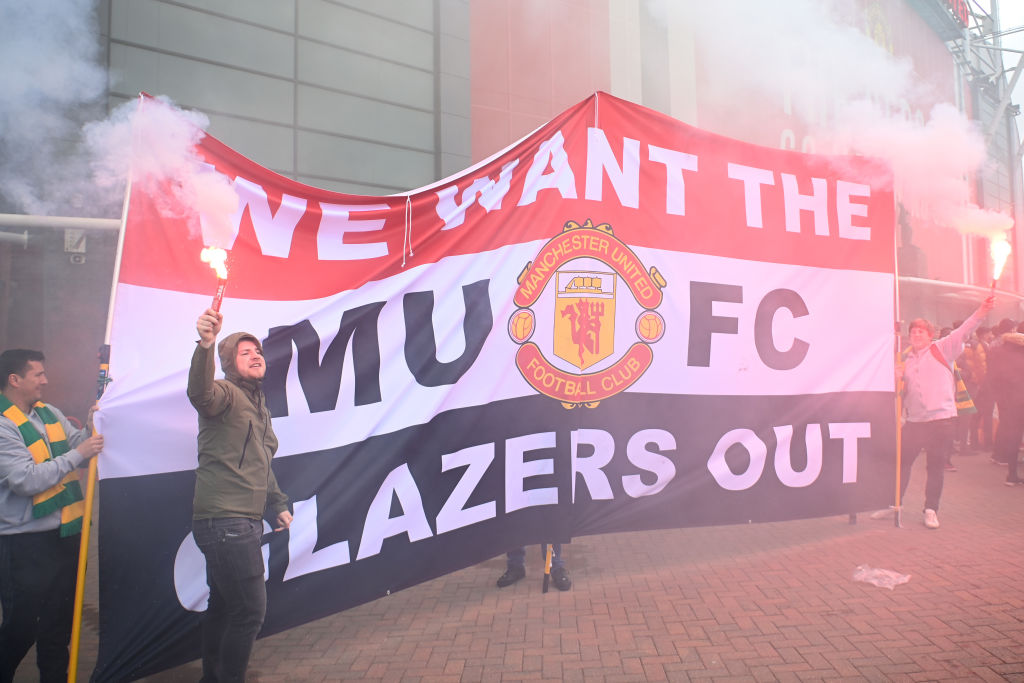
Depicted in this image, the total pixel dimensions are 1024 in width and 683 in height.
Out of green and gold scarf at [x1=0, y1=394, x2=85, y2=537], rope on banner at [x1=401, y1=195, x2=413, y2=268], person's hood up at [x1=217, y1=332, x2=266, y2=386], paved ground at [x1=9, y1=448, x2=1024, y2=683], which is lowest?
paved ground at [x1=9, y1=448, x2=1024, y2=683]

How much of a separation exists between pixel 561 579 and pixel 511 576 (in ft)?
1.22

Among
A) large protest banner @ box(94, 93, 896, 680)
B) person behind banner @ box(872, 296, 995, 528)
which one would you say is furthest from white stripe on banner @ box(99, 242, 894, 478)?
person behind banner @ box(872, 296, 995, 528)

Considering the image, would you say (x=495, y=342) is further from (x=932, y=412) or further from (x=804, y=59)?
(x=804, y=59)

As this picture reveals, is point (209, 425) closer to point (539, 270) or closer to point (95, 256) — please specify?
point (539, 270)

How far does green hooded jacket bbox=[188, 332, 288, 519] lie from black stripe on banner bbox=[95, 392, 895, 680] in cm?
44

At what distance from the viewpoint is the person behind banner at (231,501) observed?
8.71ft

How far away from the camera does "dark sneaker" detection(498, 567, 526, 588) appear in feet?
14.5

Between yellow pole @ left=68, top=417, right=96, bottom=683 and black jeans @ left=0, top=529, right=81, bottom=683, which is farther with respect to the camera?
black jeans @ left=0, top=529, right=81, bottom=683

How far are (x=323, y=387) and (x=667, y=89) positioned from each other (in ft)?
44.8

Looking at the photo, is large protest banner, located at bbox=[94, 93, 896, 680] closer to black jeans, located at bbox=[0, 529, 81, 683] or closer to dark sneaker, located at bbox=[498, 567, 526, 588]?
black jeans, located at bbox=[0, 529, 81, 683]

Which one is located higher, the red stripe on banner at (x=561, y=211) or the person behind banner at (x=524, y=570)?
the red stripe on banner at (x=561, y=211)

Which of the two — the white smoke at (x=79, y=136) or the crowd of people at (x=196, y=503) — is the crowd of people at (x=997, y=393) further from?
the white smoke at (x=79, y=136)

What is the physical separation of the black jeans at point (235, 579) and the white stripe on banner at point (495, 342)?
1.87ft

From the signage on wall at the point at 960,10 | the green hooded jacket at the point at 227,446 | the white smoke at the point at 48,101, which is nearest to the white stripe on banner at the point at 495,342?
the green hooded jacket at the point at 227,446
